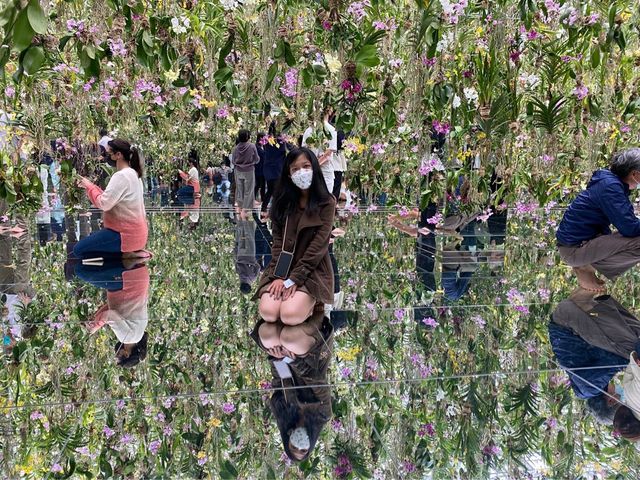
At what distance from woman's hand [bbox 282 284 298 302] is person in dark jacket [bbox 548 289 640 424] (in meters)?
1.23

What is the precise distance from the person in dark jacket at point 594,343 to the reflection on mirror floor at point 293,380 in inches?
1.6

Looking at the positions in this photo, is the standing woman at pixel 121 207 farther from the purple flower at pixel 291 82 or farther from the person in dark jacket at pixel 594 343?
the person in dark jacket at pixel 594 343

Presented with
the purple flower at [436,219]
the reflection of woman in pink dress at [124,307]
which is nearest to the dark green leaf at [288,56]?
the reflection of woman in pink dress at [124,307]

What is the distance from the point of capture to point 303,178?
317cm

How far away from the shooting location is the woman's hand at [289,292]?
125 inches

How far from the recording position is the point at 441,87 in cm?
402

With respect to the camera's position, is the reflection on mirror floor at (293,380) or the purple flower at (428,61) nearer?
the reflection on mirror floor at (293,380)

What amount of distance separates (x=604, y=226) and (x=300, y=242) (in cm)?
198

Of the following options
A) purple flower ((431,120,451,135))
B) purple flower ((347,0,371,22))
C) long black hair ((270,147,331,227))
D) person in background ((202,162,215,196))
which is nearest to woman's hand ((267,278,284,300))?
long black hair ((270,147,331,227))

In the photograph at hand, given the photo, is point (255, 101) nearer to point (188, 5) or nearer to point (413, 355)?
point (188, 5)

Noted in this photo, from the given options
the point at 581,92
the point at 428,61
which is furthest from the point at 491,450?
the point at 581,92

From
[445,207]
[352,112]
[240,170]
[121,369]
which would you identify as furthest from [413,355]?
[240,170]

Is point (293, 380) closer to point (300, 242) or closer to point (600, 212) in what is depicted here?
point (300, 242)

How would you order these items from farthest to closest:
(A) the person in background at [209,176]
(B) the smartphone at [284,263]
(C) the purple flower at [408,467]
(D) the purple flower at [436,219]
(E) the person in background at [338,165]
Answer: (A) the person in background at [209,176]
(E) the person in background at [338,165]
(D) the purple flower at [436,219]
(B) the smartphone at [284,263]
(C) the purple flower at [408,467]
